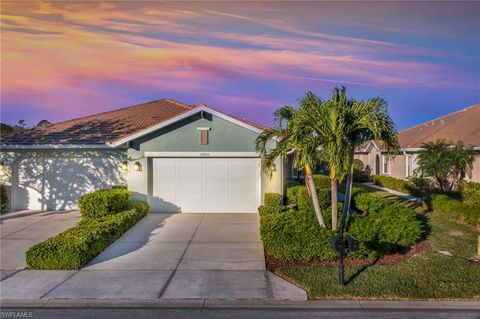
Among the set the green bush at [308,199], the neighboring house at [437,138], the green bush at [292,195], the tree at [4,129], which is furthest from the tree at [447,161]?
the tree at [4,129]

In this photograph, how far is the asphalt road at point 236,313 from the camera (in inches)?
224

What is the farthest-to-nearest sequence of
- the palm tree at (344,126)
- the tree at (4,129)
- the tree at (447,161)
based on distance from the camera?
1. the tree at (4,129)
2. the tree at (447,161)
3. the palm tree at (344,126)

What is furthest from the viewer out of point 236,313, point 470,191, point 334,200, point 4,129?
point 4,129

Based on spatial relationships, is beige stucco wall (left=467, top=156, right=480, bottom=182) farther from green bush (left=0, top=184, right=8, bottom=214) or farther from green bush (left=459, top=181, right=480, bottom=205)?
green bush (left=0, top=184, right=8, bottom=214)

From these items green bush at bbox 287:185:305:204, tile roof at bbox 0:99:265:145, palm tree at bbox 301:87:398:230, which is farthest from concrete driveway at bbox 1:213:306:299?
tile roof at bbox 0:99:265:145

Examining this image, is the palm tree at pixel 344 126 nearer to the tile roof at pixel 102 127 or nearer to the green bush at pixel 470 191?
the tile roof at pixel 102 127

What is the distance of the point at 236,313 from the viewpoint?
5.80 meters

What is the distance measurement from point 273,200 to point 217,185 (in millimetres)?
2564

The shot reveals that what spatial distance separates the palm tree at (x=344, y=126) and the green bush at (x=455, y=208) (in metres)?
5.15

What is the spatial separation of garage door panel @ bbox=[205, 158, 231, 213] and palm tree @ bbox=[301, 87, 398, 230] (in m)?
5.92

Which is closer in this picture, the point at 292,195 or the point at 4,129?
the point at 292,195

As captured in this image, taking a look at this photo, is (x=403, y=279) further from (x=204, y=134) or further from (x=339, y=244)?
(x=204, y=134)

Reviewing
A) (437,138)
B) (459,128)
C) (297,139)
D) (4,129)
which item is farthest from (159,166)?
(4,129)

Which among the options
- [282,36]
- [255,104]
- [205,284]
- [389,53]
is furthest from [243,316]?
[255,104]
